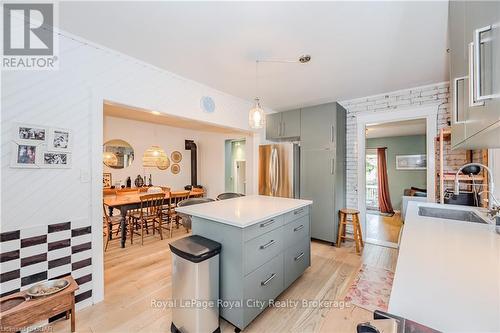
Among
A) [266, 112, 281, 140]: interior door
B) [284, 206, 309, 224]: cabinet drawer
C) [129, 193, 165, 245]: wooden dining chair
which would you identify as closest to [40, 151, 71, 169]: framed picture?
[129, 193, 165, 245]: wooden dining chair

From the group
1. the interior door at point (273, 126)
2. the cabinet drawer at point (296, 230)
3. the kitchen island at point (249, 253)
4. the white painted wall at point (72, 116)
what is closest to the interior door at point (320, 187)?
the interior door at point (273, 126)

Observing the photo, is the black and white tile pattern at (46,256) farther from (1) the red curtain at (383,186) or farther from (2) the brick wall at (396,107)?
(1) the red curtain at (383,186)

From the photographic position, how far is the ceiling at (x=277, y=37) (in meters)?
1.52

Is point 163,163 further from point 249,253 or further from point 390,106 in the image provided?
point 390,106

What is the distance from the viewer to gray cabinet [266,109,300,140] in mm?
3781

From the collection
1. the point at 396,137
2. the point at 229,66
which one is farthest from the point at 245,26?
the point at 396,137

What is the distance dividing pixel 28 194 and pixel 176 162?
4.47 m

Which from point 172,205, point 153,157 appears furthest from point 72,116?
point 153,157

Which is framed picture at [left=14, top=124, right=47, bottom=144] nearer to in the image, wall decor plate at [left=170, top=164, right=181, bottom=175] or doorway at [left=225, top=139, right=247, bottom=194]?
wall decor plate at [left=170, top=164, right=181, bottom=175]

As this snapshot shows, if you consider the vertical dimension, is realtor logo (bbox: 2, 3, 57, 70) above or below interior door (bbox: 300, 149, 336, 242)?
above

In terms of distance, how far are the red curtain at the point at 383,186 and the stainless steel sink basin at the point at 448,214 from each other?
4569 mm

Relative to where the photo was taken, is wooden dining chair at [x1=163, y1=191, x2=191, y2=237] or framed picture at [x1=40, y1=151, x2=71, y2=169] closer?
framed picture at [x1=40, y1=151, x2=71, y2=169]

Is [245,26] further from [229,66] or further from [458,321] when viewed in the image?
[458,321]

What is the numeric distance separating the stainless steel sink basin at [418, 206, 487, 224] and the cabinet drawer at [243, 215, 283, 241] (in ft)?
4.36
